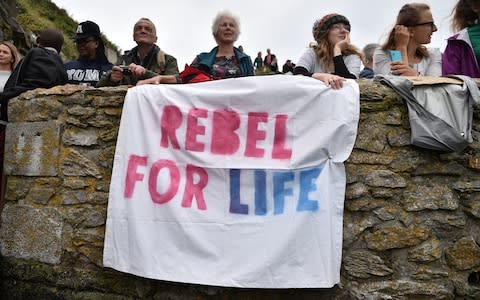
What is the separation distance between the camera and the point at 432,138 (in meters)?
2.96

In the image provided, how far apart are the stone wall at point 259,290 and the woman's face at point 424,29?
34.4 inches

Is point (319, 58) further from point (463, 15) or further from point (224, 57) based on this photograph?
point (463, 15)

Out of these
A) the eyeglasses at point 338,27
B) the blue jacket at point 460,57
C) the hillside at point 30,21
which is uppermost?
the hillside at point 30,21

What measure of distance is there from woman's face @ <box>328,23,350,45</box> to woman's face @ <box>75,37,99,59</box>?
7.68ft

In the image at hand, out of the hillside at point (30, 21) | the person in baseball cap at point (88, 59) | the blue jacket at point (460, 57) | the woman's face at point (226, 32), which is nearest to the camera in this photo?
the blue jacket at point (460, 57)

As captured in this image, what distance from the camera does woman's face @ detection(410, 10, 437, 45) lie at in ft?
12.0

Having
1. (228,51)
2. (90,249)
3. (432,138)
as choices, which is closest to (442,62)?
(432,138)

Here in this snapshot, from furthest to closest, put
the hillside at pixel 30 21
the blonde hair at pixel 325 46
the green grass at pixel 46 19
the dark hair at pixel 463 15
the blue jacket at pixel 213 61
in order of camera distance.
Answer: the green grass at pixel 46 19, the hillside at pixel 30 21, the blue jacket at pixel 213 61, the blonde hair at pixel 325 46, the dark hair at pixel 463 15

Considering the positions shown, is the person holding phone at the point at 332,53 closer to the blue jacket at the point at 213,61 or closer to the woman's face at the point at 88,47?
the blue jacket at the point at 213,61

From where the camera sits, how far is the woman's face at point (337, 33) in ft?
12.5

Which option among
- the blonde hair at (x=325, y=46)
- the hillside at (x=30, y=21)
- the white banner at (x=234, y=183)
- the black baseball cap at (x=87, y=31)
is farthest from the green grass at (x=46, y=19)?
the white banner at (x=234, y=183)

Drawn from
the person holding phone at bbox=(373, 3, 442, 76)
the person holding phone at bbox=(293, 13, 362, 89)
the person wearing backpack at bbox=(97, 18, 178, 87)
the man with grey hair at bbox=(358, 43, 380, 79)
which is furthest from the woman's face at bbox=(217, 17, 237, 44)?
the man with grey hair at bbox=(358, 43, 380, 79)

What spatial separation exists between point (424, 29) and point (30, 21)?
12344mm

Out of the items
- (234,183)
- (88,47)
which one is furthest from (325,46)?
(88,47)
